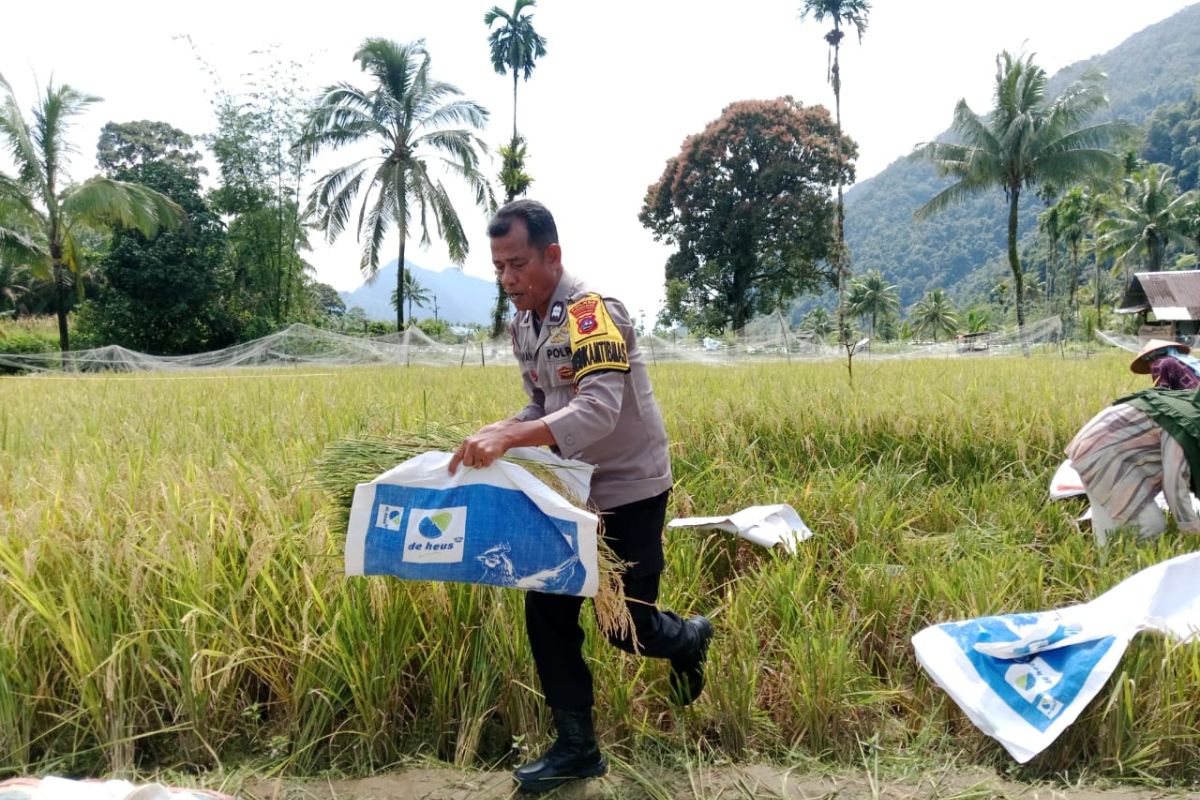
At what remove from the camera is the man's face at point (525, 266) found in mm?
1582

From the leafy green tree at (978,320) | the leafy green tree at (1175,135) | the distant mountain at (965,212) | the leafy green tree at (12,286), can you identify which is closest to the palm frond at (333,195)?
the leafy green tree at (12,286)

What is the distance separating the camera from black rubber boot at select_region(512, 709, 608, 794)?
164 centimetres

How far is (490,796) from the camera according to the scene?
1.67 metres

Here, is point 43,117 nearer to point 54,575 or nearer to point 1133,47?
point 54,575

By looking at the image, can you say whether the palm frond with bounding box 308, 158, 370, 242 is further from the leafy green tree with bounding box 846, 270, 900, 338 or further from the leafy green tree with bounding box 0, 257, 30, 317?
the leafy green tree with bounding box 846, 270, 900, 338

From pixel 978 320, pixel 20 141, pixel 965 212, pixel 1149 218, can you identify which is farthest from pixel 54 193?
pixel 965 212

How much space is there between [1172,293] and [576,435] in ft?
87.8

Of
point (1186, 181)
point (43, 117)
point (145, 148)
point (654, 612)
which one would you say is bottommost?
point (654, 612)

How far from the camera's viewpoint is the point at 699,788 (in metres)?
1.70

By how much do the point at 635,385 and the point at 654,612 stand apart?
0.57 m

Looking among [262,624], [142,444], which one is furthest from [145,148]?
[262,624]

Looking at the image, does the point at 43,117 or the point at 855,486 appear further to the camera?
the point at 43,117

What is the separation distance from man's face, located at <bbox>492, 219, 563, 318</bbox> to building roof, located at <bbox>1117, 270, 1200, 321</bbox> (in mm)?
26017

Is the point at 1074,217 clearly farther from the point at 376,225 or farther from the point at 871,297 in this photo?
the point at 376,225
